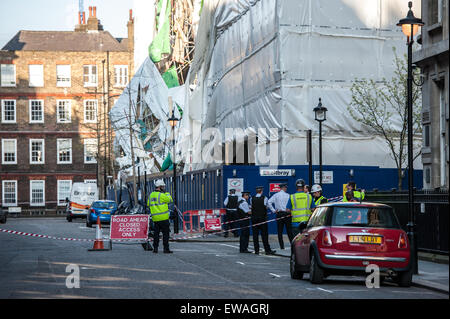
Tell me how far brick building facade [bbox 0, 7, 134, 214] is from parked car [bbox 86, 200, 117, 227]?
→ 32.2 m

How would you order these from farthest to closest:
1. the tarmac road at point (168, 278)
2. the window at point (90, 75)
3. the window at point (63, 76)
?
the window at point (90, 75) → the window at point (63, 76) → the tarmac road at point (168, 278)

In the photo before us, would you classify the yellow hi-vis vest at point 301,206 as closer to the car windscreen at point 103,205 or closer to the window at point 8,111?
the car windscreen at point 103,205

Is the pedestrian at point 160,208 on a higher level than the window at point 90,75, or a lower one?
lower

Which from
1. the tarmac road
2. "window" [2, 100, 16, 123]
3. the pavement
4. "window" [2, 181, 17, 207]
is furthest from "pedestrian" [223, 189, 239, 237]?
"window" [2, 100, 16, 123]

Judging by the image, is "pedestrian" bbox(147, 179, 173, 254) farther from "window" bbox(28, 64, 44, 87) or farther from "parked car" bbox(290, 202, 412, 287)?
"window" bbox(28, 64, 44, 87)

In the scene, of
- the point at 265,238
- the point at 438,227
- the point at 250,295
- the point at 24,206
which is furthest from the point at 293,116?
the point at 24,206

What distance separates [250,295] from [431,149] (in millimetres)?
11580

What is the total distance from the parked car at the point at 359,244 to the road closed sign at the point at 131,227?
9936 millimetres

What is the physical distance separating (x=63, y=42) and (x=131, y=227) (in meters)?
60.9

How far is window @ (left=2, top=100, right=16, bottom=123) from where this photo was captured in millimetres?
76875

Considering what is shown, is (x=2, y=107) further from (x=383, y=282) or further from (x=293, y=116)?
(x=383, y=282)

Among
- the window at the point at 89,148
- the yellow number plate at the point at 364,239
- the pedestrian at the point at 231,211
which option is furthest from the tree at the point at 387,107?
the window at the point at 89,148

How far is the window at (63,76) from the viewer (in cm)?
7850

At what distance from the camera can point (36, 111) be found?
77.8m
